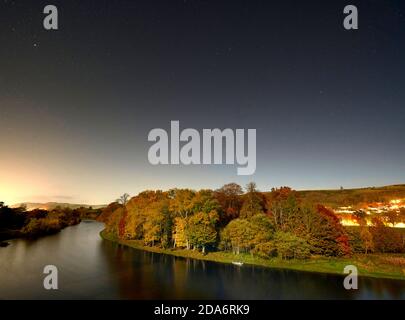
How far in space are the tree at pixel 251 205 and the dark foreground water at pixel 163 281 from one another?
1233cm

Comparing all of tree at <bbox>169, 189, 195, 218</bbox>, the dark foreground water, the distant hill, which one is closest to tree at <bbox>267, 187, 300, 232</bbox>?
the dark foreground water

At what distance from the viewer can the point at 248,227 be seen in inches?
1610

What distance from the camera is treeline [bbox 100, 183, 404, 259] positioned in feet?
128

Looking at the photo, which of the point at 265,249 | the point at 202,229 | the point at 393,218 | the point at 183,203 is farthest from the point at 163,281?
the point at 393,218

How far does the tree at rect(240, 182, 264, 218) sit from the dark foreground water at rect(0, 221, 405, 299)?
1233cm

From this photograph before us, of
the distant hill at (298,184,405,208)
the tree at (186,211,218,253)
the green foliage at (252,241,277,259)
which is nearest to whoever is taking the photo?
the green foliage at (252,241,277,259)

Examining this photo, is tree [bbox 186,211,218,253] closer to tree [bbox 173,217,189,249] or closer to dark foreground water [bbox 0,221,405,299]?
tree [bbox 173,217,189,249]

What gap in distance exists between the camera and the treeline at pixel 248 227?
39.2m

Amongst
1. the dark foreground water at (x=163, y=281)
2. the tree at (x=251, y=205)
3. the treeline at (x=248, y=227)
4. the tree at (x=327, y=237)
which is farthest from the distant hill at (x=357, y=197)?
the dark foreground water at (x=163, y=281)

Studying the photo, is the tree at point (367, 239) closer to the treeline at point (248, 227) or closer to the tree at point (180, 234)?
the treeline at point (248, 227)

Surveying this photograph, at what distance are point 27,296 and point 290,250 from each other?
31094 mm

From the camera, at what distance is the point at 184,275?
33.0m

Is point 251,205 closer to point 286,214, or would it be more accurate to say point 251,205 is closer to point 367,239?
point 286,214

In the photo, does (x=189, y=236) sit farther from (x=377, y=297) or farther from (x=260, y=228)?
(x=377, y=297)
